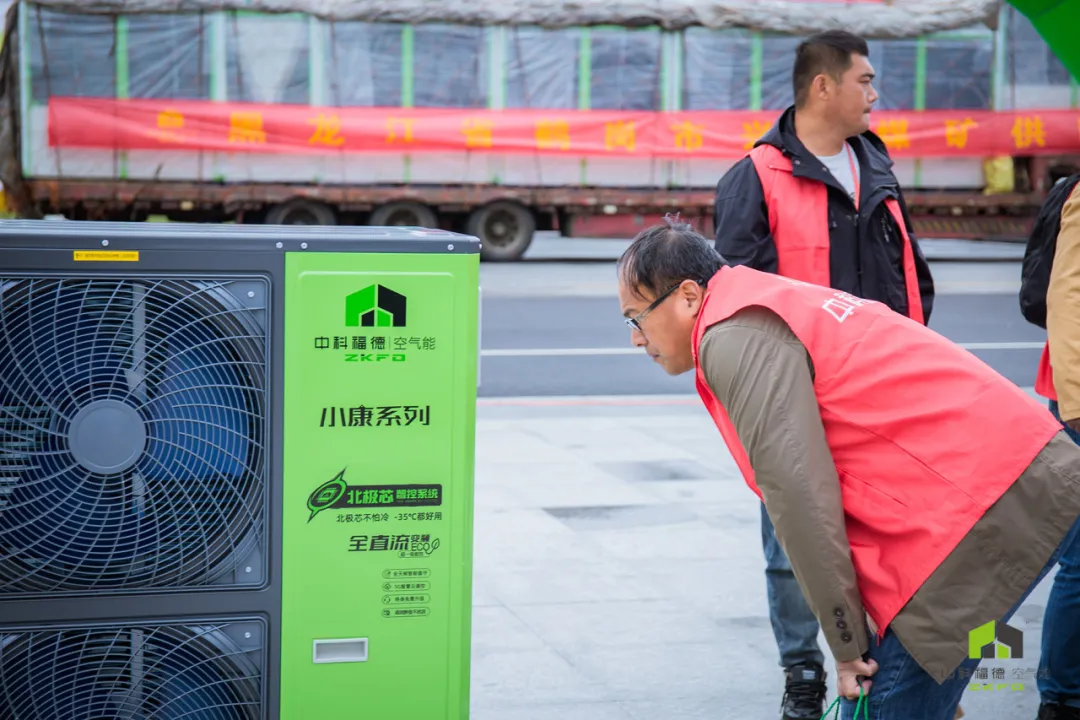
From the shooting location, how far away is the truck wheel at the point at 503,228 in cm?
1962

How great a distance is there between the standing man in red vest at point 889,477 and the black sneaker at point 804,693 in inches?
52.8

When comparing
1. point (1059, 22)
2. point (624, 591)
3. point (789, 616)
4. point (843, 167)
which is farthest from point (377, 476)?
point (1059, 22)

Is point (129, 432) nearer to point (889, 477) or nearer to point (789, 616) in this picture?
point (889, 477)

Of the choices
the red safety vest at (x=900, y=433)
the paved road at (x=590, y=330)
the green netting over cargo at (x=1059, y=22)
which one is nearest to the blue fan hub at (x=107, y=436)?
the red safety vest at (x=900, y=433)

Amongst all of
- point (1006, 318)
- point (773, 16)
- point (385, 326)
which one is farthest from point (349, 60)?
point (385, 326)

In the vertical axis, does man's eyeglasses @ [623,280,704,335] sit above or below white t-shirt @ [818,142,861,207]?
below

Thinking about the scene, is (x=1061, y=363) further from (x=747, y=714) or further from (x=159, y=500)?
(x=159, y=500)

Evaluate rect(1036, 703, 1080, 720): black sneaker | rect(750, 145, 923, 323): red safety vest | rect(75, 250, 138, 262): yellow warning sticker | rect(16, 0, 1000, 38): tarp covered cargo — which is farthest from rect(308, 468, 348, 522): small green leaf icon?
rect(16, 0, 1000, 38): tarp covered cargo

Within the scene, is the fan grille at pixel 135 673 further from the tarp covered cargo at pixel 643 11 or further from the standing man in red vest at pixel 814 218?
the tarp covered cargo at pixel 643 11

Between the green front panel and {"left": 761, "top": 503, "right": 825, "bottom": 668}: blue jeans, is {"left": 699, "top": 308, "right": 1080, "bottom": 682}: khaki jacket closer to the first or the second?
the green front panel

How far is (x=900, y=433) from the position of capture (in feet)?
8.01

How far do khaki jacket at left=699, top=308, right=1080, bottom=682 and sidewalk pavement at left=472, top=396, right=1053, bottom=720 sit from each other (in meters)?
0.34

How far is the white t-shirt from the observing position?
3.98 m

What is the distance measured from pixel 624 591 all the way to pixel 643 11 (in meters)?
15.4
